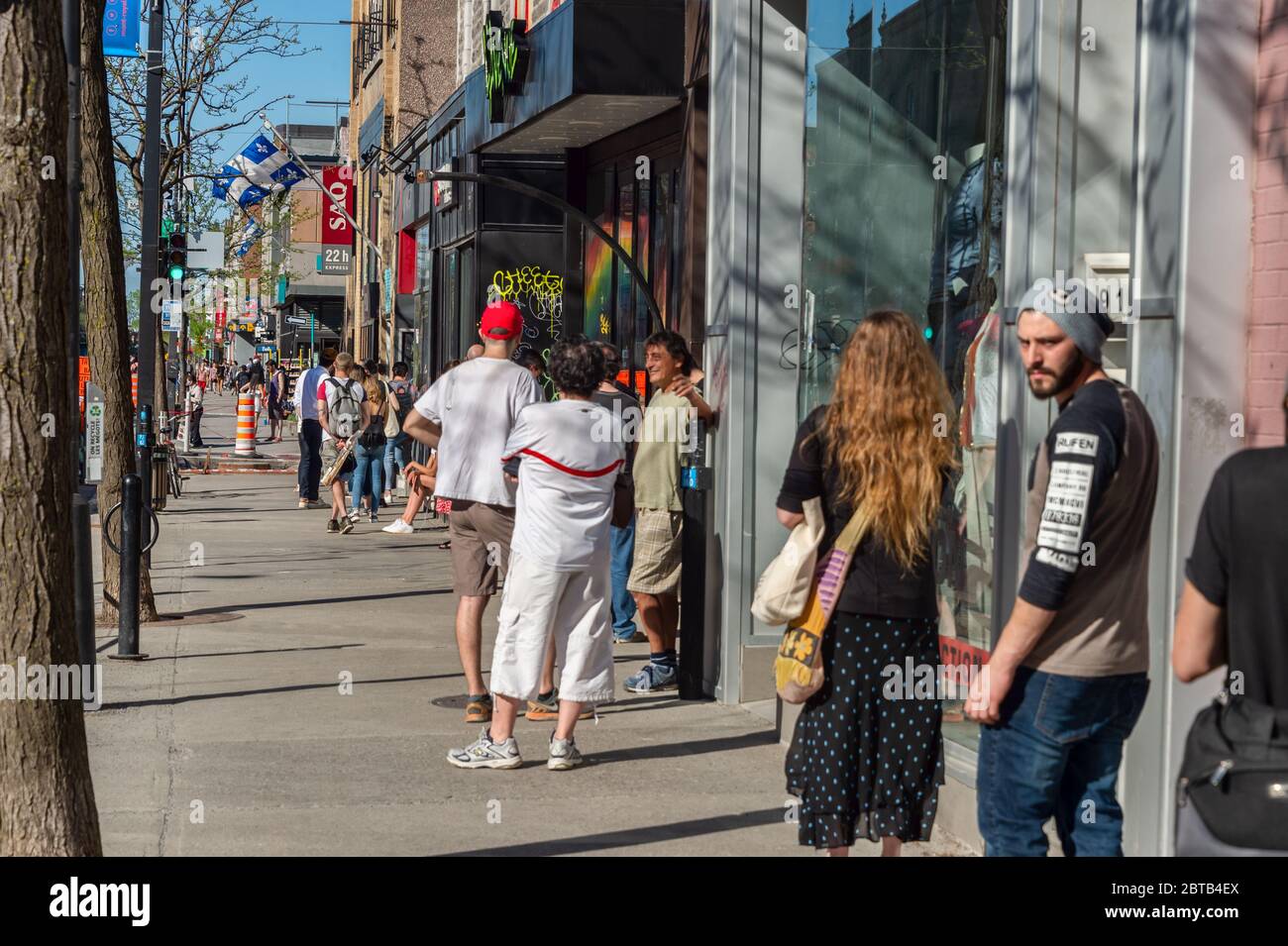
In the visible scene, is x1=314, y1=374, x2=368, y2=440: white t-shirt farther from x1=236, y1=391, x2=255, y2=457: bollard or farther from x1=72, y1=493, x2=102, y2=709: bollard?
x1=236, y1=391, x2=255, y2=457: bollard

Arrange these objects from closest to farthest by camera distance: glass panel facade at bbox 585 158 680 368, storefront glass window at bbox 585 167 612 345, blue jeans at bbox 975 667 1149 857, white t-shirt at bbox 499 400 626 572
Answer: blue jeans at bbox 975 667 1149 857 → white t-shirt at bbox 499 400 626 572 → glass panel facade at bbox 585 158 680 368 → storefront glass window at bbox 585 167 612 345

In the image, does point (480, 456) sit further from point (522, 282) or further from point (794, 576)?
point (522, 282)

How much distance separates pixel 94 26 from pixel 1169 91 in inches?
307

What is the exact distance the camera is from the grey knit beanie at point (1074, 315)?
14.4 ft

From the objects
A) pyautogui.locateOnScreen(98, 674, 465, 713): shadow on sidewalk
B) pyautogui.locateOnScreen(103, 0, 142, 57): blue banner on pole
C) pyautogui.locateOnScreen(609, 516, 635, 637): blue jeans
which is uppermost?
pyautogui.locateOnScreen(103, 0, 142, 57): blue banner on pole

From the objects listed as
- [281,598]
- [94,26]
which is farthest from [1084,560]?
[281,598]

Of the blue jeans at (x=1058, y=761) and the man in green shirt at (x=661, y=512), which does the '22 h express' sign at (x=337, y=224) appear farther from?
the blue jeans at (x=1058, y=761)

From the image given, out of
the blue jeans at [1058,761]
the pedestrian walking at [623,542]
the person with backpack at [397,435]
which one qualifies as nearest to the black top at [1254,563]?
the blue jeans at [1058,761]

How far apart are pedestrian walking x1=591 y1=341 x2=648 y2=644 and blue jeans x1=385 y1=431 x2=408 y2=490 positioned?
1071 cm

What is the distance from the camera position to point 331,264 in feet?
137

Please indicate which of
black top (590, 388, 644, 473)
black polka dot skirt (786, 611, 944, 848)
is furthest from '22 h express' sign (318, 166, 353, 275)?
black polka dot skirt (786, 611, 944, 848)

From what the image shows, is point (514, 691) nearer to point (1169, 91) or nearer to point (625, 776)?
point (625, 776)

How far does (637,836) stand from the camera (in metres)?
6.60

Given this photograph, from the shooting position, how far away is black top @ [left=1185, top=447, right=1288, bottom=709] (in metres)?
3.32
